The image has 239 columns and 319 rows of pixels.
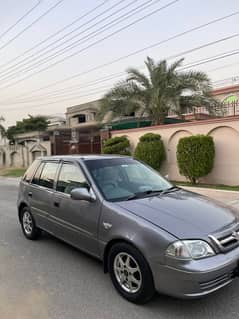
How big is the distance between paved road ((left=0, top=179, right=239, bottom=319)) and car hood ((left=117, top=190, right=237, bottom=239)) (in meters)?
0.81

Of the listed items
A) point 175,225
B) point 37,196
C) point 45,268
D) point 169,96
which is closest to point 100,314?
point 175,225

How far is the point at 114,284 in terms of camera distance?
3.46m

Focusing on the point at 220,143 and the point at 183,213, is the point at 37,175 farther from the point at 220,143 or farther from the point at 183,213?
the point at 220,143

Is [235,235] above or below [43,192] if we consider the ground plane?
below

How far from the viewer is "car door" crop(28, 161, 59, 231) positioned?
191 inches

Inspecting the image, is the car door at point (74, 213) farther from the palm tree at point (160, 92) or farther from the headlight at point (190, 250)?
the palm tree at point (160, 92)

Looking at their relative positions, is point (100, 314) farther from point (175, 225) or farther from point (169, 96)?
point (169, 96)

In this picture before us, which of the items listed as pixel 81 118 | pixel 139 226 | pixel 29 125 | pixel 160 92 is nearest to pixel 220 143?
pixel 160 92

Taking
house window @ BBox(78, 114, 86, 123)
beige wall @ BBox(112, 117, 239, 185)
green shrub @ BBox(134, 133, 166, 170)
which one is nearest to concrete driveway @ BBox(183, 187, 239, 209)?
beige wall @ BBox(112, 117, 239, 185)

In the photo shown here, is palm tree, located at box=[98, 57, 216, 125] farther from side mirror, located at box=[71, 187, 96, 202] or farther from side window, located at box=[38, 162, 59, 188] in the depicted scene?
side mirror, located at box=[71, 187, 96, 202]

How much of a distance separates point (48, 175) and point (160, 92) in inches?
482

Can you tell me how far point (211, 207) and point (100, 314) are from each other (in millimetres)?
1809

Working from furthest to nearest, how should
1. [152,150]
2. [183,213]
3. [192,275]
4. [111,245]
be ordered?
[152,150]
[111,245]
[183,213]
[192,275]

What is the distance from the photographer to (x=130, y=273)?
3.25 m
